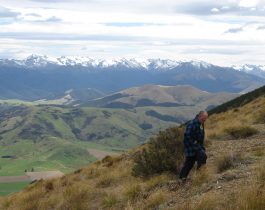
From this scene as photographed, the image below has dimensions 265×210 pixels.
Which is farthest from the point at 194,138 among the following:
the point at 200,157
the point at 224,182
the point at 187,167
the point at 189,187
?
the point at 224,182

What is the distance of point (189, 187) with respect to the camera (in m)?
13.6

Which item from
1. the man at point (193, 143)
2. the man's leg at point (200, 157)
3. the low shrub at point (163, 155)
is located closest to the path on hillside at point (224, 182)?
the man at point (193, 143)

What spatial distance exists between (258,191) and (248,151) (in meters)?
8.14

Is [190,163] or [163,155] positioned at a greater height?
[190,163]

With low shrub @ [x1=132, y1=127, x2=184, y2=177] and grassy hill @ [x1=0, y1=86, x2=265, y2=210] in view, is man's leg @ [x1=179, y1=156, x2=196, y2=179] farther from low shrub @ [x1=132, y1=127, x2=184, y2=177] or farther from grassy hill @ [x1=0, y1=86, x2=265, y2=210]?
low shrub @ [x1=132, y1=127, x2=184, y2=177]

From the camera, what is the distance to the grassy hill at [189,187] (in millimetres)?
10469

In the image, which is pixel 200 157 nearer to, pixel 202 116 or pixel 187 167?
pixel 187 167

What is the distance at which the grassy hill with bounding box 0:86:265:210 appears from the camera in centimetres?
1047

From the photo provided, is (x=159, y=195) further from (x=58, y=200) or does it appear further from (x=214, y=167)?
(x=58, y=200)

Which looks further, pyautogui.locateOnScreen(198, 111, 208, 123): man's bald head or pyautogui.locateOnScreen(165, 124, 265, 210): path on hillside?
pyautogui.locateOnScreen(198, 111, 208, 123): man's bald head

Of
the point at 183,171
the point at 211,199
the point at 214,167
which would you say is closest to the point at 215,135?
the point at 214,167

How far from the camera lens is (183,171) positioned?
14.8 meters

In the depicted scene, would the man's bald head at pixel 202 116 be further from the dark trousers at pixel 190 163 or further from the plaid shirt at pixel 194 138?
the dark trousers at pixel 190 163

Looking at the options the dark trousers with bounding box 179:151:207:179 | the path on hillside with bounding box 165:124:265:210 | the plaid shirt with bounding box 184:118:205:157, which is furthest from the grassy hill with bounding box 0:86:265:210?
the plaid shirt with bounding box 184:118:205:157
